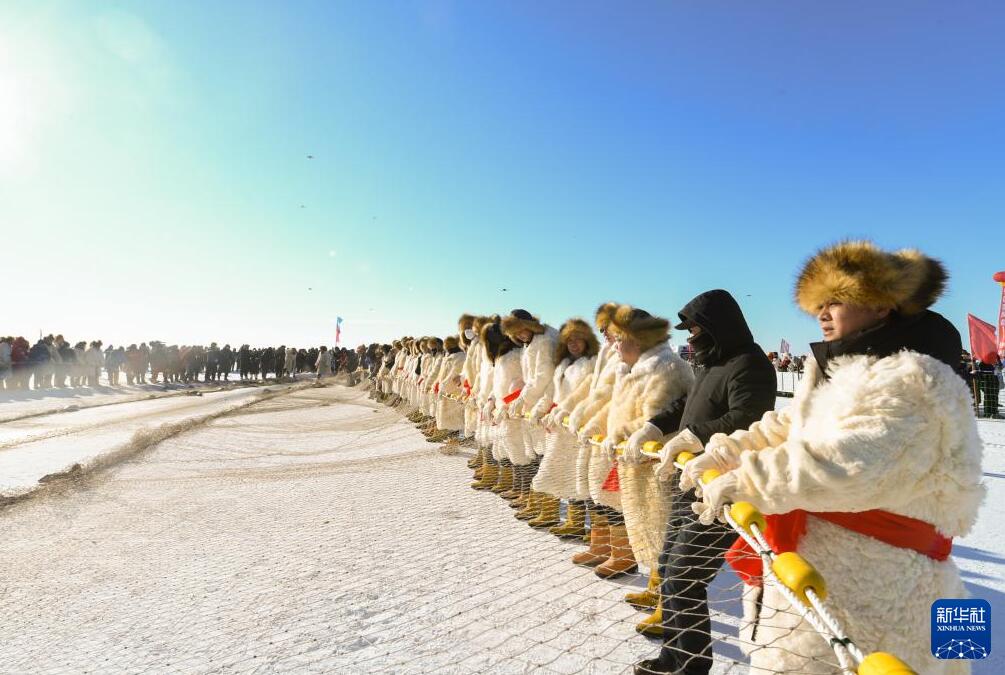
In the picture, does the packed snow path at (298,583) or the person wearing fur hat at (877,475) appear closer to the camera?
the person wearing fur hat at (877,475)

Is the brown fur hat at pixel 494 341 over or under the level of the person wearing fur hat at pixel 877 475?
over

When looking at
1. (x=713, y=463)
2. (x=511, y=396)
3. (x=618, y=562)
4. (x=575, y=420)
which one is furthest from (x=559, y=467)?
(x=713, y=463)

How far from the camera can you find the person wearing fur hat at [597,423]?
4164mm

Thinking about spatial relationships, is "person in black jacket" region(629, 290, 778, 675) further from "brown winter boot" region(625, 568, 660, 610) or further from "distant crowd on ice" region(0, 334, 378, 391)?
"distant crowd on ice" region(0, 334, 378, 391)

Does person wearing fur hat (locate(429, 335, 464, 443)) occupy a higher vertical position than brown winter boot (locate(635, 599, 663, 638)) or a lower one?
higher

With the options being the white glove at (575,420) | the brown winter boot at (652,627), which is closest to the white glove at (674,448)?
the brown winter boot at (652,627)

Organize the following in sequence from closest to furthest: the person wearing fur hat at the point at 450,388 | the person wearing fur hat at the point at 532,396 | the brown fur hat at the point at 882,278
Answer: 1. the brown fur hat at the point at 882,278
2. the person wearing fur hat at the point at 532,396
3. the person wearing fur hat at the point at 450,388

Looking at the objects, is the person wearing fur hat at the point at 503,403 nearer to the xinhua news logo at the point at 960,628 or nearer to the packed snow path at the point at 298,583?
the packed snow path at the point at 298,583

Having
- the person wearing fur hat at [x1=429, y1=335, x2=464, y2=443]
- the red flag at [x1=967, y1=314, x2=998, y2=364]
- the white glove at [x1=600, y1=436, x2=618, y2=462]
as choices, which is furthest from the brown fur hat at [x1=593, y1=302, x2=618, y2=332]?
the red flag at [x1=967, y1=314, x2=998, y2=364]

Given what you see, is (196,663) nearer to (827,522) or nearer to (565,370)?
(827,522)

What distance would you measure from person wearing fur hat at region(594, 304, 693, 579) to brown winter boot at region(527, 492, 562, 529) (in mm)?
1334

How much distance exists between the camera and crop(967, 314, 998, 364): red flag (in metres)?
14.3

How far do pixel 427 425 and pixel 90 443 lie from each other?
6.50m

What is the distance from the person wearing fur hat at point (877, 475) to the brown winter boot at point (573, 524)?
3337 millimetres
